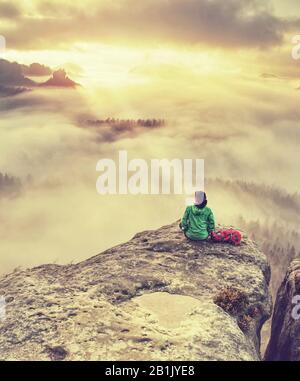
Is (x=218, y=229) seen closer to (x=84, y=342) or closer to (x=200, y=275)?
(x=200, y=275)

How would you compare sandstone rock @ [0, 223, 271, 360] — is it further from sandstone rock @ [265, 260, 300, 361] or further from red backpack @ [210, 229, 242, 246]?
sandstone rock @ [265, 260, 300, 361]

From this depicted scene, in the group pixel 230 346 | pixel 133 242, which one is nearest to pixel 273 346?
pixel 133 242

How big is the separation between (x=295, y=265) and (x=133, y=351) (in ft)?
38.8

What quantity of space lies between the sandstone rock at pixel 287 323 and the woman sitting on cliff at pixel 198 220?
4.46 m

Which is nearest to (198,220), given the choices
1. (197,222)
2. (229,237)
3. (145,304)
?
(197,222)

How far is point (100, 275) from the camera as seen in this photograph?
18594 millimetres

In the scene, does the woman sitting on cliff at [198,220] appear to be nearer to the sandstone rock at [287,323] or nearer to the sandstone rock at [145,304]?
the sandstone rock at [145,304]

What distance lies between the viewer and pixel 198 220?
827 inches

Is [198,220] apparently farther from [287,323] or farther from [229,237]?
[287,323]

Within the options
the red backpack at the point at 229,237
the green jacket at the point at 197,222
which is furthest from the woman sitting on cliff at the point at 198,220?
the red backpack at the point at 229,237

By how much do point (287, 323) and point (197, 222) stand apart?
5.85 metres

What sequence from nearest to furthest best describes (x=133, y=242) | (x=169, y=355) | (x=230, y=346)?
1. (x=169, y=355)
2. (x=230, y=346)
3. (x=133, y=242)

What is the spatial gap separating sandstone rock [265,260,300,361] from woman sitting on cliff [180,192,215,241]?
14.6 ft

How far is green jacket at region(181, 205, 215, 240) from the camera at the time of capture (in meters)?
21.0
